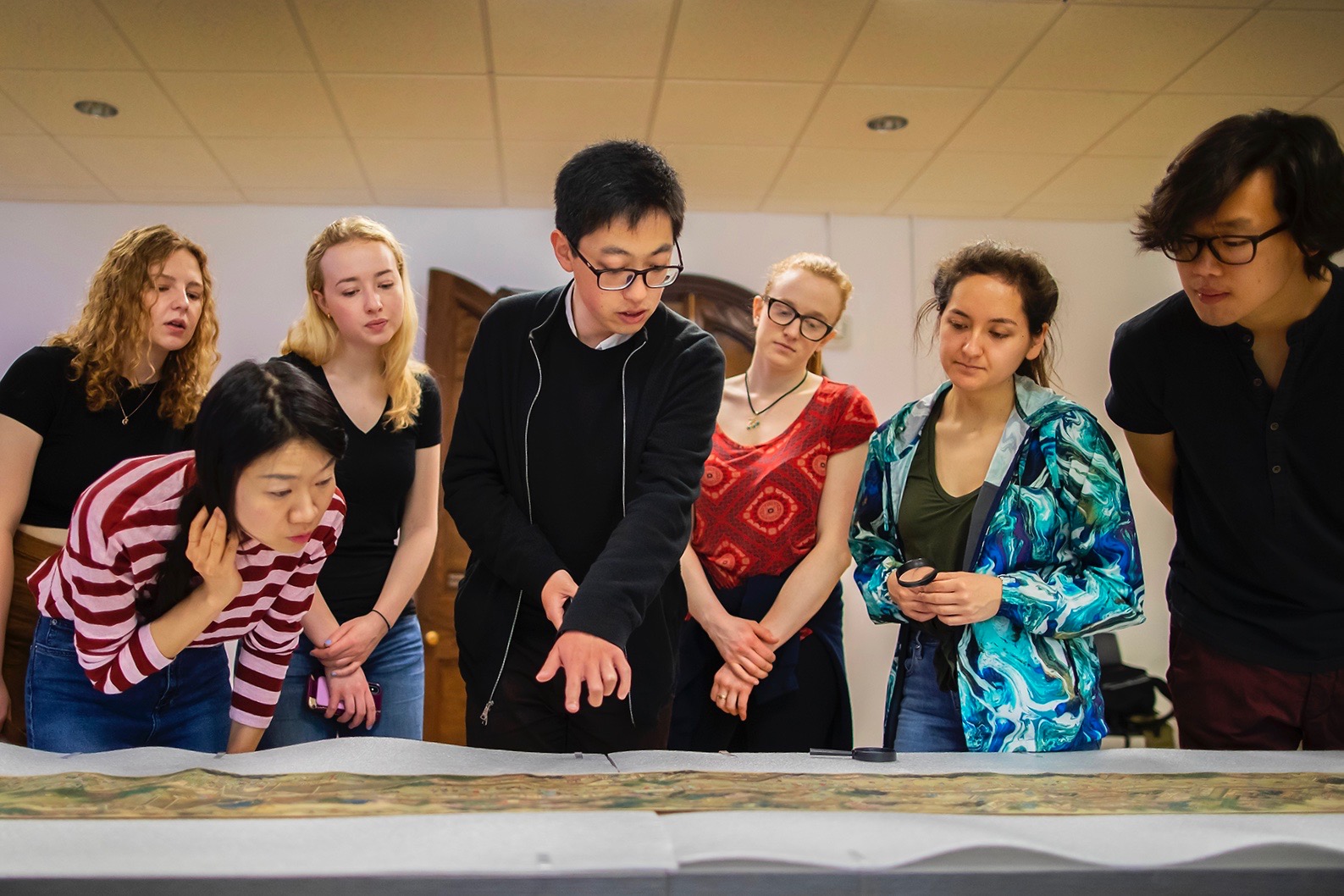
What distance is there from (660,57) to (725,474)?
5.25 feet

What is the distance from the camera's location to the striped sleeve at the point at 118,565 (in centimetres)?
140

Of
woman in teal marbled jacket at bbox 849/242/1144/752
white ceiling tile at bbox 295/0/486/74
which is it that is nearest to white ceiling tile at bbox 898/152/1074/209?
white ceiling tile at bbox 295/0/486/74

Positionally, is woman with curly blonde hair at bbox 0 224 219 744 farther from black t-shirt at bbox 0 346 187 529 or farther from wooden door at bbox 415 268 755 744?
wooden door at bbox 415 268 755 744

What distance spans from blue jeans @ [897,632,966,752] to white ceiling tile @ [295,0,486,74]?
2.12 m

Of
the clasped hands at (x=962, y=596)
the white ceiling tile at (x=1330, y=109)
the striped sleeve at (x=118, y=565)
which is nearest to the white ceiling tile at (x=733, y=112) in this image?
the white ceiling tile at (x=1330, y=109)

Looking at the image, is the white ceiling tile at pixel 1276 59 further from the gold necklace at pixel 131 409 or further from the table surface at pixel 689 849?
the gold necklace at pixel 131 409

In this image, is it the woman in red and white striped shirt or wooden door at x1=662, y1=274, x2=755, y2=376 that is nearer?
the woman in red and white striped shirt

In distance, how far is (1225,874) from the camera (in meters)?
0.89

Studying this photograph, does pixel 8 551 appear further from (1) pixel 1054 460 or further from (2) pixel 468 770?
(1) pixel 1054 460

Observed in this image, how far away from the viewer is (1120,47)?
10.0 feet

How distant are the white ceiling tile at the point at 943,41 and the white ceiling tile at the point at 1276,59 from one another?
2.01 feet

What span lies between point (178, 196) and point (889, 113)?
2.88 metres

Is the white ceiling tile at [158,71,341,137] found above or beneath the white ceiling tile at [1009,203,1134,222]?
beneath

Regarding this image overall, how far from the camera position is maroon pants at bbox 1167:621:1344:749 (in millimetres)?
1610
